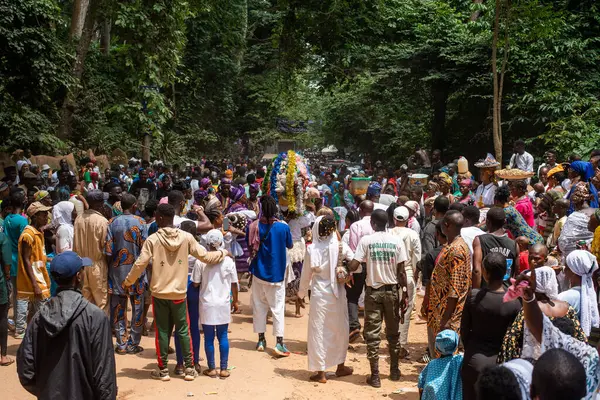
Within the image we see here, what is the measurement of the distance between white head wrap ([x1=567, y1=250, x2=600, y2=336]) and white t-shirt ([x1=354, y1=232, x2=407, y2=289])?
2320 millimetres

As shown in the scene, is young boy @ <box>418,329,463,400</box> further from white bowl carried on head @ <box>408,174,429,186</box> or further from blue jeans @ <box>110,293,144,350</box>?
white bowl carried on head @ <box>408,174,429,186</box>

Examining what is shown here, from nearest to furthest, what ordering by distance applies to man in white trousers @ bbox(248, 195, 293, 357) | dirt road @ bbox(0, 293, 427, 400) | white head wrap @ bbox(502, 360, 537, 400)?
white head wrap @ bbox(502, 360, 537, 400)
dirt road @ bbox(0, 293, 427, 400)
man in white trousers @ bbox(248, 195, 293, 357)

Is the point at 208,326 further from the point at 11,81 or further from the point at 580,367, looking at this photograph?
the point at 11,81

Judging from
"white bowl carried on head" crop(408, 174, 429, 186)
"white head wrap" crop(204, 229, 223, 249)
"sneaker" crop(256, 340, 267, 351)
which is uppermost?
"white bowl carried on head" crop(408, 174, 429, 186)

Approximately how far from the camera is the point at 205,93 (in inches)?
1326

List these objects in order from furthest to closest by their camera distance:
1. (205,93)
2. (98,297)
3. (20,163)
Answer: (205,93) → (20,163) → (98,297)

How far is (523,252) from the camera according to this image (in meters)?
7.45

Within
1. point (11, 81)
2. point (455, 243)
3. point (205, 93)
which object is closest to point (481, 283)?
point (455, 243)

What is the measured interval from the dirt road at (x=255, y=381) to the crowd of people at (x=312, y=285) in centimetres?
16

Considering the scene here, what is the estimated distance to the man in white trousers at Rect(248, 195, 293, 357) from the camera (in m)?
8.31

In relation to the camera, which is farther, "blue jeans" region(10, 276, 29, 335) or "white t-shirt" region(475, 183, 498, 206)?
"white t-shirt" region(475, 183, 498, 206)

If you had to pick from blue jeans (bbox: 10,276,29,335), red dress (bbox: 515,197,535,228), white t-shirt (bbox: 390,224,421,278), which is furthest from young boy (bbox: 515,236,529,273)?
blue jeans (bbox: 10,276,29,335)

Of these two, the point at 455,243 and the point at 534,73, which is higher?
the point at 534,73

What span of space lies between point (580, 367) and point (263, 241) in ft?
18.8
